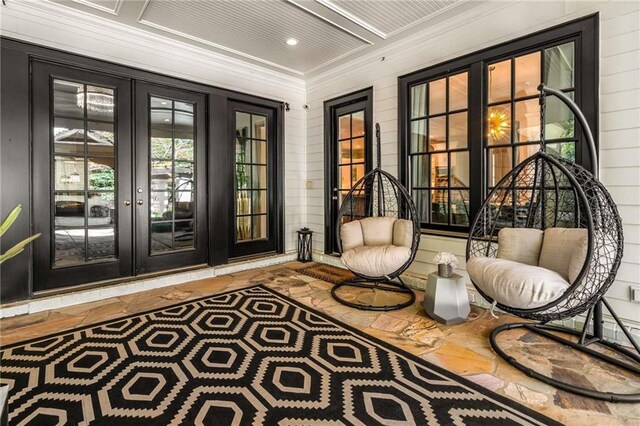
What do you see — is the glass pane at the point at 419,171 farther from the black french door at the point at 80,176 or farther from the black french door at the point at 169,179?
the black french door at the point at 80,176

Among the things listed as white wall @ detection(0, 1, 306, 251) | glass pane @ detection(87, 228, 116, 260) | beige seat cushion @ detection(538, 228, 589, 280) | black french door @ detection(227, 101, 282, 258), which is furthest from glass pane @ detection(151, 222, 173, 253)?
beige seat cushion @ detection(538, 228, 589, 280)

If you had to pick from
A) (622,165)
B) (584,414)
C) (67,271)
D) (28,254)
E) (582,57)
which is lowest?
(584,414)

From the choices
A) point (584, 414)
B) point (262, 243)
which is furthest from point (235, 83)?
point (584, 414)

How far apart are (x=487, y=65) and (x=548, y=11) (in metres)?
0.58

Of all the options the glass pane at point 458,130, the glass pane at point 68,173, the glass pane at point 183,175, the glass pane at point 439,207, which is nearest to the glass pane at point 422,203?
the glass pane at point 439,207

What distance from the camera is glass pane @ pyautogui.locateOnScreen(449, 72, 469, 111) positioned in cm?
335

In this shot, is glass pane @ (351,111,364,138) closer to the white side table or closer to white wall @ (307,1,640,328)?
white wall @ (307,1,640,328)

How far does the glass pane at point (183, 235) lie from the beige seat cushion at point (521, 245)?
11.2 feet

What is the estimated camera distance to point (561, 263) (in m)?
2.24

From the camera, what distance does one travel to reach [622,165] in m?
2.38

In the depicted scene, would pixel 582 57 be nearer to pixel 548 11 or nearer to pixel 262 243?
pixel 548 11

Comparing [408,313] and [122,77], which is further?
[122,77]

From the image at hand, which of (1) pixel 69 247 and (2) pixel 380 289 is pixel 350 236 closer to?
(2) pixel 380 289

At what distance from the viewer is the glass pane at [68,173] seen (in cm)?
320
